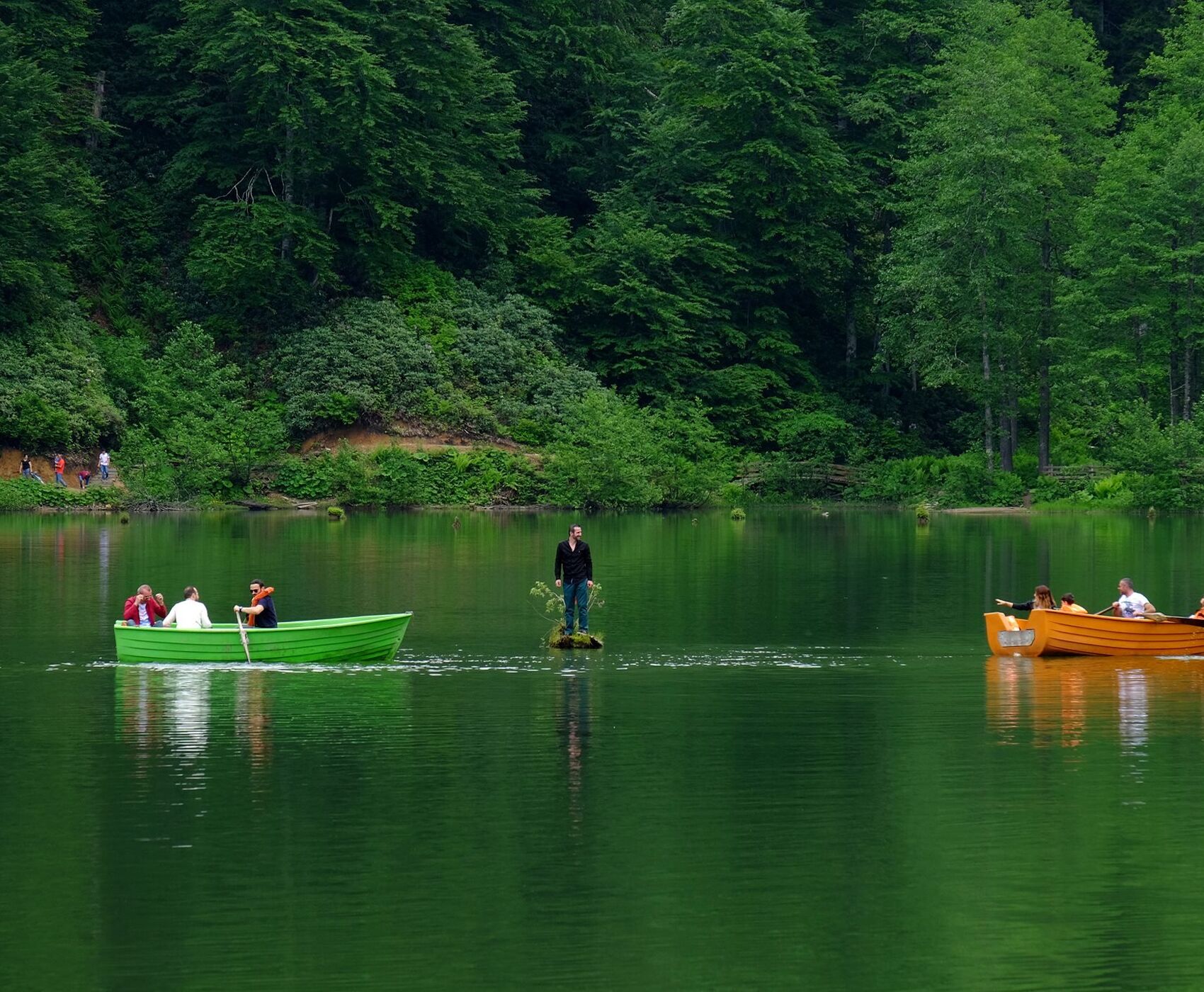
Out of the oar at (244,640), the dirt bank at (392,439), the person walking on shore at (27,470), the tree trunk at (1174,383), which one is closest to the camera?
the oar at (244,640)

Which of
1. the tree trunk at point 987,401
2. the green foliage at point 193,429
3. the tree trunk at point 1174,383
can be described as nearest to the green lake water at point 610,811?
the green foliage at point 193,429

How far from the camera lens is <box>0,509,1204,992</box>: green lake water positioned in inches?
502

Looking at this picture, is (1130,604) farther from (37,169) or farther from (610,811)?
(37,169)

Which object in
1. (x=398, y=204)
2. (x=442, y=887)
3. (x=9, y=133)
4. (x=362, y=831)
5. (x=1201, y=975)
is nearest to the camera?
(x=1201, y=975)

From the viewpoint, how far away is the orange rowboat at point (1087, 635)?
28.3 m

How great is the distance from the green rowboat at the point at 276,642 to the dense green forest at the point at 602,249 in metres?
41.0

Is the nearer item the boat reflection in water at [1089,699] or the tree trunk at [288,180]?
the boat reflection in water at [1089,699]

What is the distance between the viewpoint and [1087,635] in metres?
28.6

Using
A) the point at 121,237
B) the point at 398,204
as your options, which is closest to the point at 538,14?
the point at 398,204

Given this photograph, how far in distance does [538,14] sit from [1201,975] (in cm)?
7734

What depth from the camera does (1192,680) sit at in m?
26.4

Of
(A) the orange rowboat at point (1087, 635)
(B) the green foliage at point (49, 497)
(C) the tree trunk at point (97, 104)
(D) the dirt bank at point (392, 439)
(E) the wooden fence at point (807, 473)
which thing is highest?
(C) the tree trunk at point (97, 104)

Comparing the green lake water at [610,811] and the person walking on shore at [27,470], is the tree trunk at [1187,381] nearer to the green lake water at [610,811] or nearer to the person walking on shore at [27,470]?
the person walking on shore at [27,470]

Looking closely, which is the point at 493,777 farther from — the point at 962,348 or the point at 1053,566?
the point at 962,348
